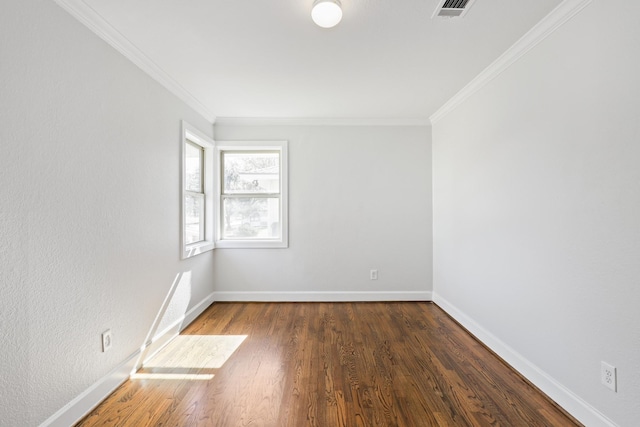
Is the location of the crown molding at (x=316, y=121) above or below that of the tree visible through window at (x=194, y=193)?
above

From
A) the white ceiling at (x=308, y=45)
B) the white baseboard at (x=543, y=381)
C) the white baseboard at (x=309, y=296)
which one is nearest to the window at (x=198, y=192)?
the white ceiling at (x=308, y=45)

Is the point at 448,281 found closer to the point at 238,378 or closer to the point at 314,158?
the point at 314,158

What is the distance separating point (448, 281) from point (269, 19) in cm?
317

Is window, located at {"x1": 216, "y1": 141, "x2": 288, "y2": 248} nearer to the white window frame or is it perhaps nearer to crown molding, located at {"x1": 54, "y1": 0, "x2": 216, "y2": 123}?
the white window frame

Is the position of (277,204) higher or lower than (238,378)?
higher

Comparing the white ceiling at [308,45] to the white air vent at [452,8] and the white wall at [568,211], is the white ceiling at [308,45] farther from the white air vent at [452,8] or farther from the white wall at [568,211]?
the white wall at [568,211]

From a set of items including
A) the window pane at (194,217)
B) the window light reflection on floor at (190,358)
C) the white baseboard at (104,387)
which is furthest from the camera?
the window pane at (194,217)

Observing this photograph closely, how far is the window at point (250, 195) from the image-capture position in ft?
13.4

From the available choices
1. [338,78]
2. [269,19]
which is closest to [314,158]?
[338,78]

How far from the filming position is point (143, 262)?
2.40m

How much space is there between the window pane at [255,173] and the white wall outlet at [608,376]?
3.43 m

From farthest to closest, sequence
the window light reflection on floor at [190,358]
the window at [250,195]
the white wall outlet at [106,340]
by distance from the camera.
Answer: the window at [250,195], the window light reflection on floor at [190,358], the white wall outlet at [106,340]

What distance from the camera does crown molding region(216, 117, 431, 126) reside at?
3.92m

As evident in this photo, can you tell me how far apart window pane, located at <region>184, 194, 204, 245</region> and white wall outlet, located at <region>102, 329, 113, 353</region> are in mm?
1490
